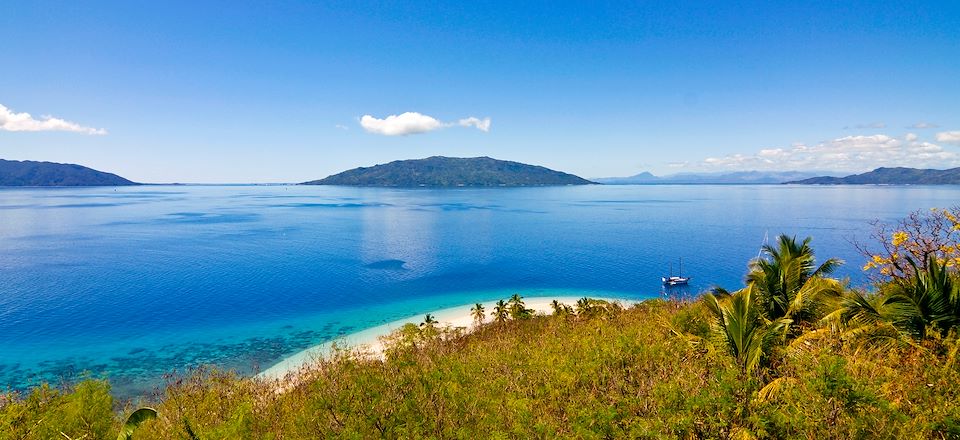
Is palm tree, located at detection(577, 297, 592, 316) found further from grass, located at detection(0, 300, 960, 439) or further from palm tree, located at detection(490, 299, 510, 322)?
grass, located at detection(0, 300, 960, 439)

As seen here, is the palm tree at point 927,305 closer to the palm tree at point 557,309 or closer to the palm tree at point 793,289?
the palm tree at point 793,289

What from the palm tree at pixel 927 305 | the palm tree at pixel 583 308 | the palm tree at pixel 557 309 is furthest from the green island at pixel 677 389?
the palm tree at pixel 557 309

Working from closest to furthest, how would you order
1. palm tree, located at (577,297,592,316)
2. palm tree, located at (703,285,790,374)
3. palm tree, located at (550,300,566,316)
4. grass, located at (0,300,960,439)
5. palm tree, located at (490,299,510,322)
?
1. grass, located at (0,300,960,439)
2. palm tree, located at (703,285,790,374)
3. palm tree, located at (577,297,592,316)
4. palm tree, located at (550,300,566,316)
5. palm tree, located at (490,299,510,322)

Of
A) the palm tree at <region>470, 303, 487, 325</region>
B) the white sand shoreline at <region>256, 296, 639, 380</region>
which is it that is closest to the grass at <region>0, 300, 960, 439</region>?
the white sand shoreline at <region>256, 296, 639, 380</region>

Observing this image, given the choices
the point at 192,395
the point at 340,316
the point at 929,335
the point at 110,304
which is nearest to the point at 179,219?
the point at 110,304

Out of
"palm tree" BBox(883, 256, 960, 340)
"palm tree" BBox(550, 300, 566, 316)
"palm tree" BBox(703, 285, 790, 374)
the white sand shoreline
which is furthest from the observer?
"palm tree" BBox(550, 300, 566, 316)
